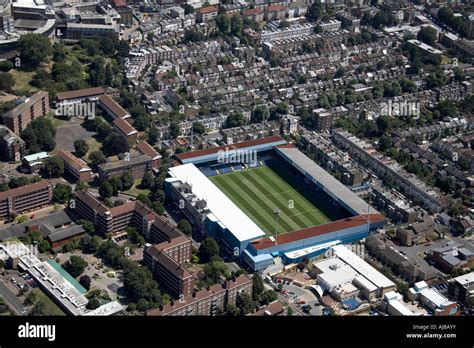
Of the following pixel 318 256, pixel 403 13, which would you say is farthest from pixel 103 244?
pixel 403 13

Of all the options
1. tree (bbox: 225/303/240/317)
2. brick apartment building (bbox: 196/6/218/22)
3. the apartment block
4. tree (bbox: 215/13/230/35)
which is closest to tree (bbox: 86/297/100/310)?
tree (bbox: 225/303/240/317)

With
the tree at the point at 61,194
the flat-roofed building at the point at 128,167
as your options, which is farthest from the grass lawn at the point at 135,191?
the tree at the point at 61,194

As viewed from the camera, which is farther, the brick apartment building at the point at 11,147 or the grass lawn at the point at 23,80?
the grass lawn at the point at 23,80

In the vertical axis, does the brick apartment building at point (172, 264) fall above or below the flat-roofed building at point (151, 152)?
above

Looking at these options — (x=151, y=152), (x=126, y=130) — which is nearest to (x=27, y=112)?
(x=126, y=130)

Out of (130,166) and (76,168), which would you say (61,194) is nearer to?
(76,168)

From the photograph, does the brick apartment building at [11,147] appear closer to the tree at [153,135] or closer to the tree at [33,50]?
the tree at [153,135]
